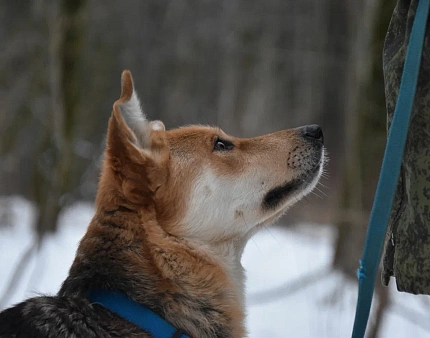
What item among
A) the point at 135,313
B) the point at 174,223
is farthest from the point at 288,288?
the point at 135,313

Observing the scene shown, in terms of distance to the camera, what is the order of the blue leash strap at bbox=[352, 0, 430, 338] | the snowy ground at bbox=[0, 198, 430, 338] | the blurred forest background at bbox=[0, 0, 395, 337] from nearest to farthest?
the blue leash strap at bbox=[352, 0, 430, 338] < the snowy ground at bbox=[0, 198, 430, 338] < the blurred forest background at bbox=[0, 0, 395, 337]

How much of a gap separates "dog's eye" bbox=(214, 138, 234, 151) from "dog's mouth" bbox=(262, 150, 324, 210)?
39cm

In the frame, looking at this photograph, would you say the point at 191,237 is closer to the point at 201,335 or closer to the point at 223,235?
the point at 223,235

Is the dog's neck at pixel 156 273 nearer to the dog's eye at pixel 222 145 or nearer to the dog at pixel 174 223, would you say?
the dog at pixel 174 223

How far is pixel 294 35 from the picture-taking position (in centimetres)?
1958

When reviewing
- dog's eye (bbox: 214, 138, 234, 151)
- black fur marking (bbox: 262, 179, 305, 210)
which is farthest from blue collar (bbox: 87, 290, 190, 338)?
dog's eye (bbox: 214, 138, 234, 151)

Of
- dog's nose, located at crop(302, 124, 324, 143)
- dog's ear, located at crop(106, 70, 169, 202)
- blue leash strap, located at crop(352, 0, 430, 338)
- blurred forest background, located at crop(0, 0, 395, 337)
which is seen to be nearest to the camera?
blue leash strap, located at crop(352, 0, 430, 338)

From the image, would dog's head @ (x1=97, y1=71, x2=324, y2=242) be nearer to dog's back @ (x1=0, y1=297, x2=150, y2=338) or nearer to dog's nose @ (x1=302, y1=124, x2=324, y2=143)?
dog's nose @ (x1=302, y1=124, x2=324, y2=143)

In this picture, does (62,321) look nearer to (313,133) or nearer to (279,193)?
(279,193)

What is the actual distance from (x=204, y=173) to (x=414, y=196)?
4.75 ft


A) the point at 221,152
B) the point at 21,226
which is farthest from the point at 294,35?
the point at 221,152

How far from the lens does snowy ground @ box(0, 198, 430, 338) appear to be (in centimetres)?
685

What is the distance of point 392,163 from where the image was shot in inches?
84.8

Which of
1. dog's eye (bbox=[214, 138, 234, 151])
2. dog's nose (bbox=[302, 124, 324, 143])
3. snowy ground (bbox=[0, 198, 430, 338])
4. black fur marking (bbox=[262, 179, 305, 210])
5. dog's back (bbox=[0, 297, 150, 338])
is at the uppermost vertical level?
dog's nose (bbox=[302, 124, 324, 143])
